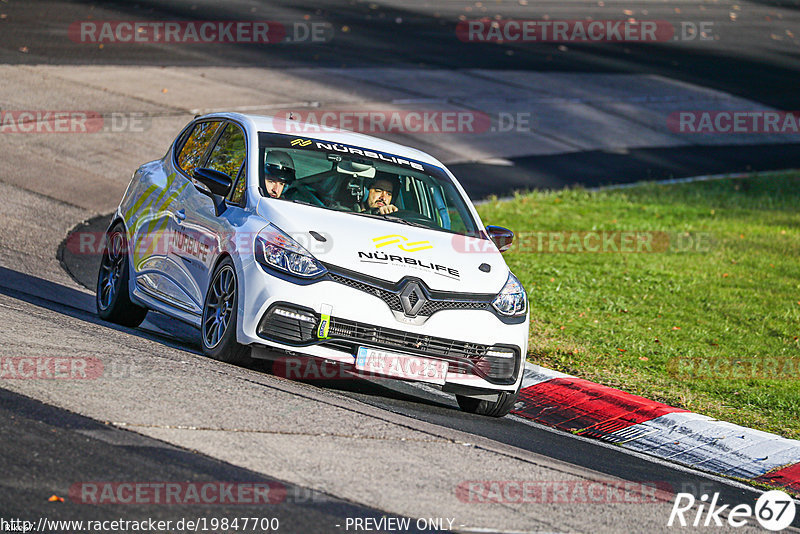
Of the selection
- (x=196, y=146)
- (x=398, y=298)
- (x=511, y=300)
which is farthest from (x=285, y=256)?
(x=196, y=146)

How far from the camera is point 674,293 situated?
12.8 metres

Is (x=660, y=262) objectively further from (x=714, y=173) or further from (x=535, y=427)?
(x=714, y=173)

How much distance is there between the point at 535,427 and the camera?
8.45m

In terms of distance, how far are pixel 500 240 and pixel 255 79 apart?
14.7 metres

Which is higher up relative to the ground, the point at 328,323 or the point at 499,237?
the point at 499,237

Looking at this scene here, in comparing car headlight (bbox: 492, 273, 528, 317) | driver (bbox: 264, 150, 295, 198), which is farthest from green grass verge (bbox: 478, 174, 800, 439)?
driver (bbox: 264, 150, 295, 198)

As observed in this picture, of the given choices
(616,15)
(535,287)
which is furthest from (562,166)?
(616,15)

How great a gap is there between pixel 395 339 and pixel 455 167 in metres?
12.0

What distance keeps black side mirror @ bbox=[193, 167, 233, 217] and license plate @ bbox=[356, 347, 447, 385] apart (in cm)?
164

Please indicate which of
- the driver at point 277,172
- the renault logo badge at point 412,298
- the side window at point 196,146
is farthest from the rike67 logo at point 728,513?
the side window at point 196,146

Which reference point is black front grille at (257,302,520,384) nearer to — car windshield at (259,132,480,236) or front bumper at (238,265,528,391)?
front bumper at (238,265,528,391)

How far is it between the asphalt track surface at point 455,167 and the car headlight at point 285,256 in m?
0.82

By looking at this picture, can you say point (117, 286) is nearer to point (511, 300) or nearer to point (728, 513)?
point (511, 300)

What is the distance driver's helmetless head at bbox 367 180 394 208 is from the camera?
8742mm
